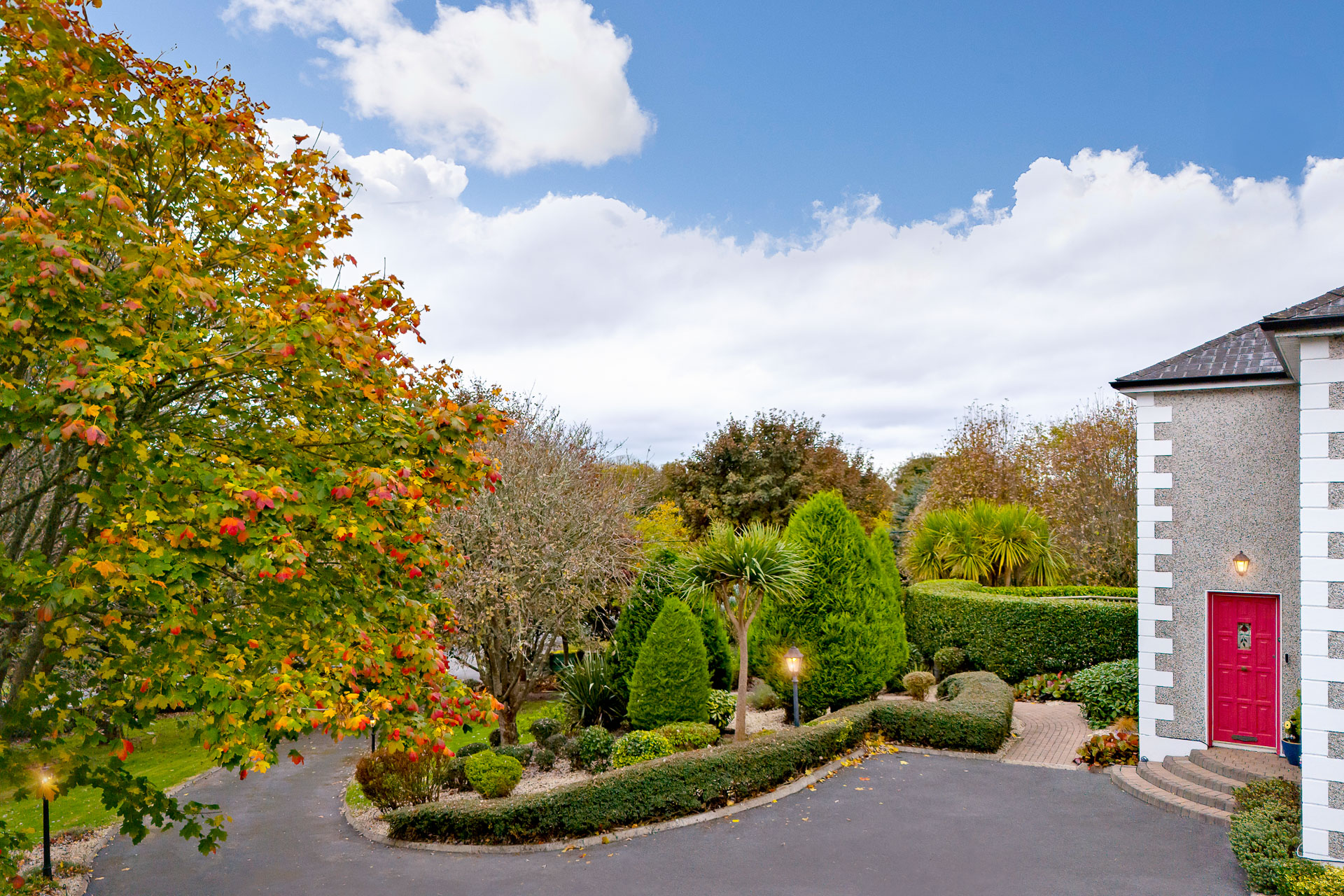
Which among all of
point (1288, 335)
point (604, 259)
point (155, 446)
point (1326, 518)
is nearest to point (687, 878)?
point (155, 446)

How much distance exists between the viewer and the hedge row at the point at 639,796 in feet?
33.1

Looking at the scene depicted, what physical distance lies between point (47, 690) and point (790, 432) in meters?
29.8

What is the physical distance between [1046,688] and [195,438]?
18.3 m

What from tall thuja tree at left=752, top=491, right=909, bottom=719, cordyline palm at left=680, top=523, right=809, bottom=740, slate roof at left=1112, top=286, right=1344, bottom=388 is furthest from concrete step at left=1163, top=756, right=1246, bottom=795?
cordyline palm at left=680, top=523, right=809, bottom=740

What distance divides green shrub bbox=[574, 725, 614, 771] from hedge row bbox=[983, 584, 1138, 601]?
501 inches

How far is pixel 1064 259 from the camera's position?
48.2 ft

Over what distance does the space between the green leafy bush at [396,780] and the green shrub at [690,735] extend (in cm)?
392

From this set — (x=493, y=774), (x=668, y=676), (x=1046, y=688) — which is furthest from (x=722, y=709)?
(x=1046, y=688)

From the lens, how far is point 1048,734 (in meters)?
14.5

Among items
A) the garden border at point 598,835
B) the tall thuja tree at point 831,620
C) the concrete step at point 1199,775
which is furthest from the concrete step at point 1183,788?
the tall thuja tree at point 831,620

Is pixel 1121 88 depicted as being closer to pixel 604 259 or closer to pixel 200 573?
pixel 604 259

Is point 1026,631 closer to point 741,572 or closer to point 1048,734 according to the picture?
point 1048,734

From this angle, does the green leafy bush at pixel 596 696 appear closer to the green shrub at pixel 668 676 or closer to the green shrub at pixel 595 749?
the green shrub at pixel 668 676

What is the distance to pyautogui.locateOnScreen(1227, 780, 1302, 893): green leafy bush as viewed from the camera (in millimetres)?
7680
